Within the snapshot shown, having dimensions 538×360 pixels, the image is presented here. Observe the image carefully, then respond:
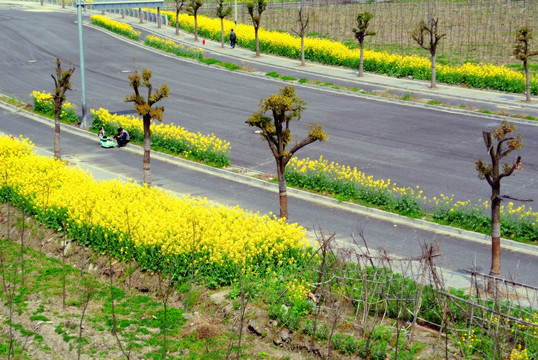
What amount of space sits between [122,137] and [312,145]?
8350 millimetres

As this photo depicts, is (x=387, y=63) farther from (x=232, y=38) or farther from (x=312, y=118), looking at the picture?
(x=232, y=38)

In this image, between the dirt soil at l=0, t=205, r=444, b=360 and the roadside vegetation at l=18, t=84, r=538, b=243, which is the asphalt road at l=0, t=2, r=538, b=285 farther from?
the dirt soil at l=0, t=205, r=444, b=360

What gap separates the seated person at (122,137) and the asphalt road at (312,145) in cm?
85

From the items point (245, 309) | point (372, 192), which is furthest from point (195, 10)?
point (245, 309)

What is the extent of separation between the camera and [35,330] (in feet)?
54.6

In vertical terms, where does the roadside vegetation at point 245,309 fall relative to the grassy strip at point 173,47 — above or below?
below

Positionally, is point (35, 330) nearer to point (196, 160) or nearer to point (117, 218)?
point (117, 218)

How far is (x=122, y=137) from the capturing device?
1261 inches

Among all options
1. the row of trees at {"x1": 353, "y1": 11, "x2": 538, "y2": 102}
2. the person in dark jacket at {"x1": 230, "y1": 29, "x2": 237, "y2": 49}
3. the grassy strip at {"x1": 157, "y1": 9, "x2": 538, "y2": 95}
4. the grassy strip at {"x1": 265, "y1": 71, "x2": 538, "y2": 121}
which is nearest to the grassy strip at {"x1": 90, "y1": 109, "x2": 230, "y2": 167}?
the grassy strip at {"x1": 265, "y1": 71, "x2": 538, "y2": 121}

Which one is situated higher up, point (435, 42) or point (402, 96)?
point (435, 42)

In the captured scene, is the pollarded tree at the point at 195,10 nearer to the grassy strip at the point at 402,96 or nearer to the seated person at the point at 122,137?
the grassy strip at the point at 402,96

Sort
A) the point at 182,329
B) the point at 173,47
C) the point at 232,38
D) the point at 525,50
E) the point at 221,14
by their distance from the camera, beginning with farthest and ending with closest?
the point at 232,38
the point at 173,47
the point at 221,14
the point at 525,50
the point at 182,329

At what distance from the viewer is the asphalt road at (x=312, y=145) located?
73.7ft

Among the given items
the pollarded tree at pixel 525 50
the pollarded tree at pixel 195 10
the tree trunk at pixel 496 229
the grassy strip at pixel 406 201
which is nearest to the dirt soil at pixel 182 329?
the tree trunk at pixel 496 229
